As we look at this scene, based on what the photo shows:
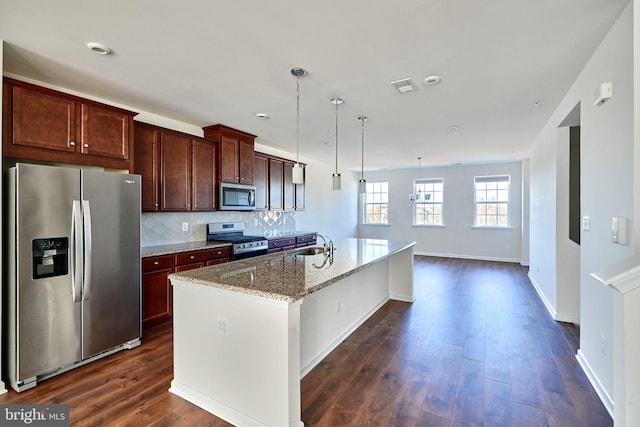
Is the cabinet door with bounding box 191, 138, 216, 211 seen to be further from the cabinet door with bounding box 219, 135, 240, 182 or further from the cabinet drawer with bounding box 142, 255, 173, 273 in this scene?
the cabinet drawer with bounding box 142, 255, 173, 273

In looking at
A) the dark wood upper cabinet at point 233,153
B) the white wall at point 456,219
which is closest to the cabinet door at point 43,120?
the dark wood upper cabinet at point 233,153

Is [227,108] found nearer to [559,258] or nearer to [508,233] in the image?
[559,258]

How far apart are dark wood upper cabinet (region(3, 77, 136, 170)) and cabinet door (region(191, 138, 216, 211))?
1004 millimetres

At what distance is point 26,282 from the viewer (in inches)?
88.2

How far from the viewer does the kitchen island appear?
5.62 feet

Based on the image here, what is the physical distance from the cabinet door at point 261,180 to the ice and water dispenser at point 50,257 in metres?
2.94

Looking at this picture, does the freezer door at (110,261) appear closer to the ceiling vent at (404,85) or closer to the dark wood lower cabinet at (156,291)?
the dark wood lower cabinet at (156,291)

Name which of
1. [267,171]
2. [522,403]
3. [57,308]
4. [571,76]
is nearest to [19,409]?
[57,308]

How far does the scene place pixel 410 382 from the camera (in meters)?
2.35

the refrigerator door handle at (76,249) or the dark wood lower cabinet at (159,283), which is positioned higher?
the refrigerator door handle at (76,249)

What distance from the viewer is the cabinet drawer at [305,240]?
18.7ft

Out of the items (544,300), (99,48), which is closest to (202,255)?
(99,48)

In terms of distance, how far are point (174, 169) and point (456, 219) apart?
7.24 metres

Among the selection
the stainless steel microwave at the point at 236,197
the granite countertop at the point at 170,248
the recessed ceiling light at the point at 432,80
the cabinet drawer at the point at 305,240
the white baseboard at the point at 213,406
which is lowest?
the white baseboard at the point at 213,406
